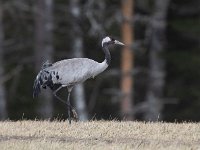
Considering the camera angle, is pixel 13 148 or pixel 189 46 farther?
pixel 189 46

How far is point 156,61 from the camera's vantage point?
34094 millimetres

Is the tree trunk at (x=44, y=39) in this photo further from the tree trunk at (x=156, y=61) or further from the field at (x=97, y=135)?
the field at (x=97, y=135)

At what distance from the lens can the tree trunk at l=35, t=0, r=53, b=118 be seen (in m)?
32.8

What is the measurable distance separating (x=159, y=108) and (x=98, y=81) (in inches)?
167

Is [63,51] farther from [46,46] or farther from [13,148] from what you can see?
[13,148]

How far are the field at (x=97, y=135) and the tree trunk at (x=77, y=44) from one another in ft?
48.8

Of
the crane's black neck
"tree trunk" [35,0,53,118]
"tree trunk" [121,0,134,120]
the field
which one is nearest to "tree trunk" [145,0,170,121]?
"tree trunk" [121,0,134,120]

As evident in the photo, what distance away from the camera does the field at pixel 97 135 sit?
1555cm

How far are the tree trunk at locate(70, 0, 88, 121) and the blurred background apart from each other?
0.11ft

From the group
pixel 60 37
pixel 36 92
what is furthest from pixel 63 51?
pixel 36 92

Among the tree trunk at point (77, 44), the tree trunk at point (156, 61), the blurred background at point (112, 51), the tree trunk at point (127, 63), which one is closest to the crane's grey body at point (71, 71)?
the blurred background at point (112, 51)

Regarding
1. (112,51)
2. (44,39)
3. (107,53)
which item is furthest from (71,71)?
(112,51)

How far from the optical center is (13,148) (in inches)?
595

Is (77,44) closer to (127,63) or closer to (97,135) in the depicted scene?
(127,63)
